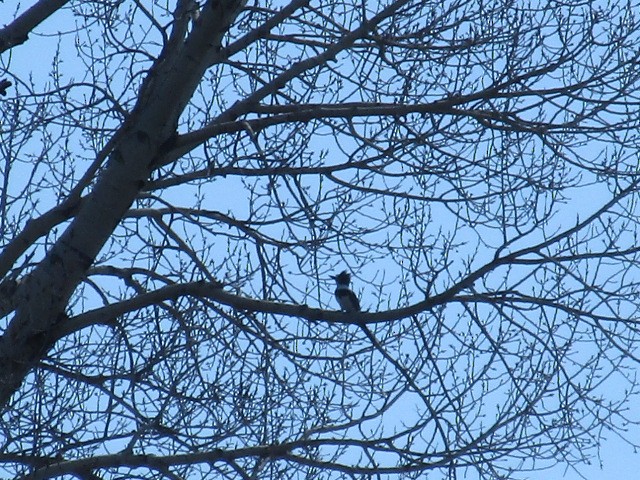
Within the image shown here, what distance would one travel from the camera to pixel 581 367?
7.18 meters

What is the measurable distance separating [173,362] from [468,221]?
177 centimetres

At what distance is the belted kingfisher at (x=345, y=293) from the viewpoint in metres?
7.98

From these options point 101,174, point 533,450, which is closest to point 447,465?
point 533,450

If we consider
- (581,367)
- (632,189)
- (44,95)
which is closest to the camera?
(632,189)

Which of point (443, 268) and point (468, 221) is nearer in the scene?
point (443, 268)

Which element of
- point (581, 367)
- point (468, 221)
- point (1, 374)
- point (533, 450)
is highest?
point (468, 221)

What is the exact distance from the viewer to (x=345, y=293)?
8039 millimetres

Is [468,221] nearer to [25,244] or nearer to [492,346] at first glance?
[492,346]

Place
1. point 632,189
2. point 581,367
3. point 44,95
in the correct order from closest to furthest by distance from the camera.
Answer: point 632,189
point 581,367
point 44,95

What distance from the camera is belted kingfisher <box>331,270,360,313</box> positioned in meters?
7.98

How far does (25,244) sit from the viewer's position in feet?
23.9

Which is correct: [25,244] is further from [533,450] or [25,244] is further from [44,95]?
[533,450]

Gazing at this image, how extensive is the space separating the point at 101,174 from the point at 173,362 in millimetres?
1107

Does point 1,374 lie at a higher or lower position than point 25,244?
lower
